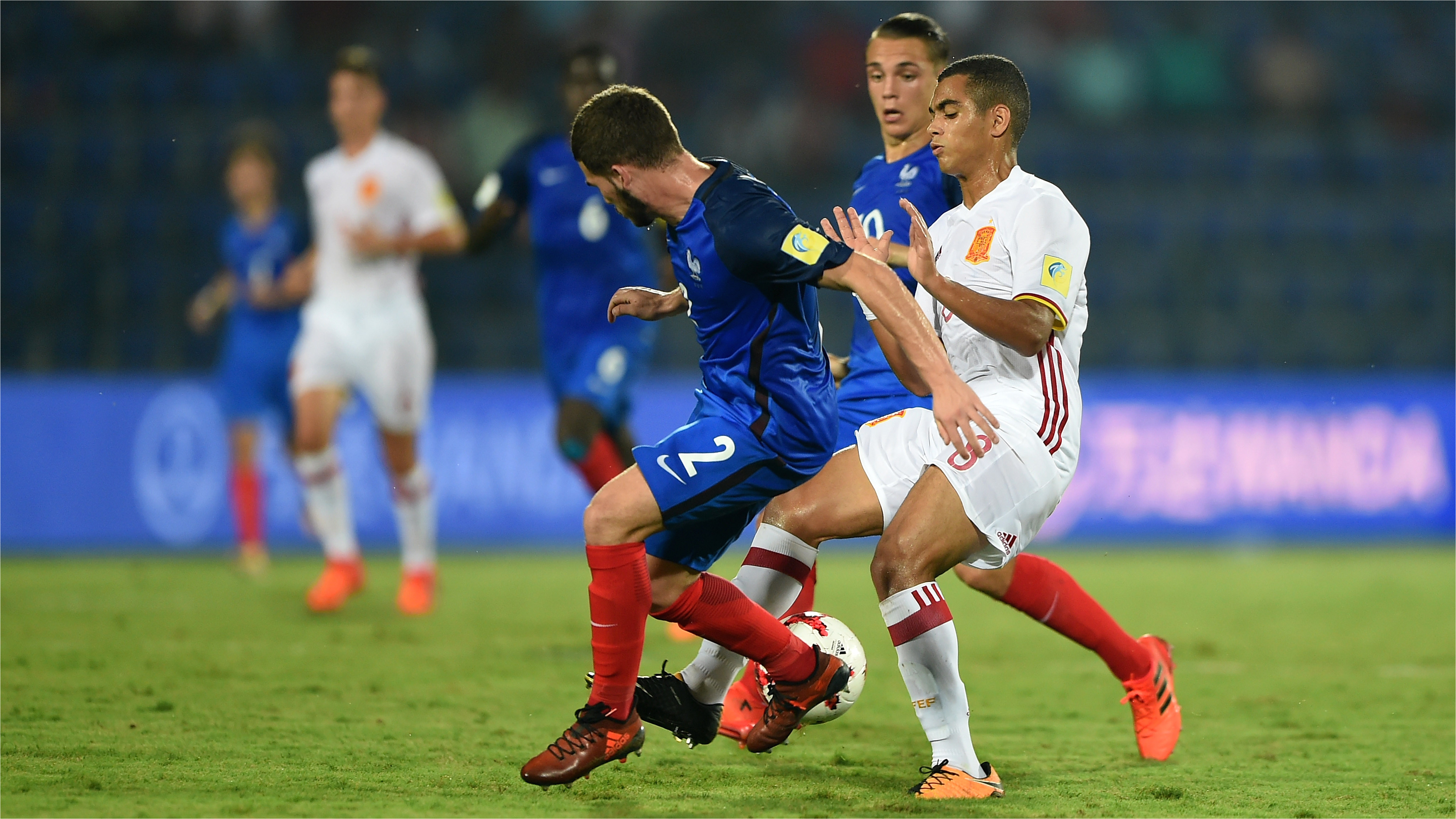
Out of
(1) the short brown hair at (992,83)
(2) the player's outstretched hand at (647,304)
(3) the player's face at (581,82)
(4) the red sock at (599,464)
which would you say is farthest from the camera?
(4) the red sock at (599,464)

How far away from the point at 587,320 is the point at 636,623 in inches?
132

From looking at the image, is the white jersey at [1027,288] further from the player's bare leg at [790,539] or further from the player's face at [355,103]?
the player's face at [355,103]

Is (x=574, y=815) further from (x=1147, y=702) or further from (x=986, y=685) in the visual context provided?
(x=986, y=685)

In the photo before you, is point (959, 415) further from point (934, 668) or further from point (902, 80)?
point (902, 80)

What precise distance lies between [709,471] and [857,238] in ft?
2.35

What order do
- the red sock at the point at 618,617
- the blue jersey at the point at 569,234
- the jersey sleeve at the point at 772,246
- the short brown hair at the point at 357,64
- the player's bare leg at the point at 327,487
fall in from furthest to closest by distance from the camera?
1. the short brown hair at the point at 357,64
2. the player's bare leg at the point at 327,487
3. the blue jersey at the point at 569,234
4. the red sock at the point at 618,617
5. the jersey sleeve at the point at 772,246

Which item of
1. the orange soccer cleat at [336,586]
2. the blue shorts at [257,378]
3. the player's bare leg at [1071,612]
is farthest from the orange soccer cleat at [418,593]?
the player's bare leg at [1071,612]

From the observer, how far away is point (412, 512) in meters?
7.72

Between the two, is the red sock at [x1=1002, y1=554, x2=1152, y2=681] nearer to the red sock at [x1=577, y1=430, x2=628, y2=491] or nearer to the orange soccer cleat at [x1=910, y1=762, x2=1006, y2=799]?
the orange soccer cleat at [x1=910, y1=762, x2=1006, y2=799]

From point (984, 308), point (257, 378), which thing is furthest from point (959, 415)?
point (257, 378)

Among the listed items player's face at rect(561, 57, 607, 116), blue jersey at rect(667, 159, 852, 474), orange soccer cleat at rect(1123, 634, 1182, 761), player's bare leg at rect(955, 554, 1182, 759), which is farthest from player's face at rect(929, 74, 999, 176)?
player's face at rect(561, 57, 607, 116)

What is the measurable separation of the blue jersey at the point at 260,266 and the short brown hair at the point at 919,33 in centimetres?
634

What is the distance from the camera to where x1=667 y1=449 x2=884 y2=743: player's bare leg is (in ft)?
13.4

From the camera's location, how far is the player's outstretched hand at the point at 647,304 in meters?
4.11
